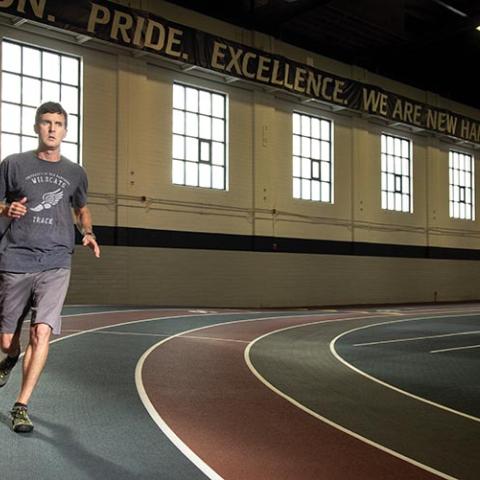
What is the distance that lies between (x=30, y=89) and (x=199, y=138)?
5399 millimetres

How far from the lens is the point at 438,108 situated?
2595 cm

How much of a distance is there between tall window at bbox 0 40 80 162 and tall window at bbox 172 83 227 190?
322 cm

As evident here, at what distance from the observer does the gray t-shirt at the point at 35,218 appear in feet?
14.1

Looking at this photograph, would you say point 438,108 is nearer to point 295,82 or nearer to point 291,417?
point 295,82

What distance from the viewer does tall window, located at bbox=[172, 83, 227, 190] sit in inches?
757

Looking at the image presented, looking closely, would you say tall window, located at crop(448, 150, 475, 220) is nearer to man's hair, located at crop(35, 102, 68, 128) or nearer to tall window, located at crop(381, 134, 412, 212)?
tall window, located at crop(381, 134, 412, 212)

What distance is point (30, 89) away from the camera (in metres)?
16.3

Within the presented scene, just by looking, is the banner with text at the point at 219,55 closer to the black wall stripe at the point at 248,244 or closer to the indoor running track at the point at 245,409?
the black wall stripe at the point at 248,244

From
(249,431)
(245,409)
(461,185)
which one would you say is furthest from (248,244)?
(249,431)

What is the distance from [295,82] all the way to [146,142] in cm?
562

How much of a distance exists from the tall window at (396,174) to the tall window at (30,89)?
13.2 m

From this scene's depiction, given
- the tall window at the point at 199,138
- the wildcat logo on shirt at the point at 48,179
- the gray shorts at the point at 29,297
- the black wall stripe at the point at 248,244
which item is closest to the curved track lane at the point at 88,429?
the gray shorts at the point at 29,297

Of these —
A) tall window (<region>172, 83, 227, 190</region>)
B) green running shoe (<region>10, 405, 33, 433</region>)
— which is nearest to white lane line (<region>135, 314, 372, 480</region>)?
green running shoe (<region>10, 405, 33, 433</region>)

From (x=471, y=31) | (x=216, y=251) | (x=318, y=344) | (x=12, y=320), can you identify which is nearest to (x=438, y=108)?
(x=471, y=31)
